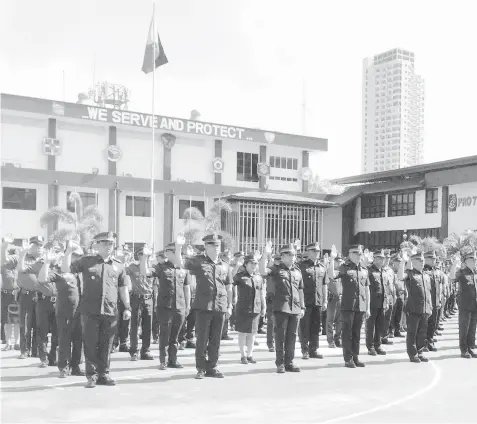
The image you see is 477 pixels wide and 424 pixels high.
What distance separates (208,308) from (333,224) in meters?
34.1

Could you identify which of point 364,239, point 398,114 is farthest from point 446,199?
point 398,114

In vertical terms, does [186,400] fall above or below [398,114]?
below

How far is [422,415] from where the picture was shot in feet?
22.4

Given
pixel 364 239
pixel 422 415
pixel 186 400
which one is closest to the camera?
pixel 422 415

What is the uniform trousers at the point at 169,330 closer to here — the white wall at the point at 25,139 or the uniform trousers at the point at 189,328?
the uniform trousers at the point at 189,328

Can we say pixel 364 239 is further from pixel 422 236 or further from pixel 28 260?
pixel 28 260

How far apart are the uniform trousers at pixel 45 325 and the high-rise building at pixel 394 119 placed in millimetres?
117998

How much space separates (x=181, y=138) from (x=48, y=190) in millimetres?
8682

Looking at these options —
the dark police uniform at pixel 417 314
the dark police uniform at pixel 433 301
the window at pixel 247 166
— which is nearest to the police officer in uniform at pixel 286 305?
the dark police uniform at pixel 417 314

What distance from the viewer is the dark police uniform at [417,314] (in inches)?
426

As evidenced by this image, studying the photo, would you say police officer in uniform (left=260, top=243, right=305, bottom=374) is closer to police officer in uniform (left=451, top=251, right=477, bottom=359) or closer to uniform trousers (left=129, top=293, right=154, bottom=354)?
uniform trousers (left=129, top=293, right=154, bottom=354)

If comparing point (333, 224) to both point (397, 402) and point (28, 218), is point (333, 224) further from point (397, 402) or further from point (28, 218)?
point (397, 402)

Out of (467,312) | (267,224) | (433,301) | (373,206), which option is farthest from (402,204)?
(467,312)

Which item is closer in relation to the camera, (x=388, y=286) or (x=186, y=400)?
(x=186, y=400)
